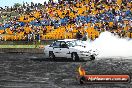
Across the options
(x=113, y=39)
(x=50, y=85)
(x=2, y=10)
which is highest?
(x=2, y=10)

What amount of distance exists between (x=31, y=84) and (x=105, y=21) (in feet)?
95.8

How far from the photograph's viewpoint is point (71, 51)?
2575cm

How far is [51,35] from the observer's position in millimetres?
41188

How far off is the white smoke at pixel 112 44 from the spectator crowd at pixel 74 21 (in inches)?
25.1

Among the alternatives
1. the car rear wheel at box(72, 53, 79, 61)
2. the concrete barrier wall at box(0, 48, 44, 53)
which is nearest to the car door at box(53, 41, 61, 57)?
the car rear wheel at box(72, 53, 79, 61)

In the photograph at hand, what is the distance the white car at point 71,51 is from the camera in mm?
25219

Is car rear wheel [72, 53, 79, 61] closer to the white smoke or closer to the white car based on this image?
the white car

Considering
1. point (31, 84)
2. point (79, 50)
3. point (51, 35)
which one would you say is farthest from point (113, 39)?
point (31, 84)

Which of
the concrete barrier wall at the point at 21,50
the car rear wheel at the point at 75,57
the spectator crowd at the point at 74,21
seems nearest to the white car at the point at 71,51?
the car rear wheel at the point at 75,57

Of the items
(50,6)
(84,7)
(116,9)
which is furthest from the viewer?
(50,6)

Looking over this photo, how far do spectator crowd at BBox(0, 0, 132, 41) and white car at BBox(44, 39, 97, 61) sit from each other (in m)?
11.3

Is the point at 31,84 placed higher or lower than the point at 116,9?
lower

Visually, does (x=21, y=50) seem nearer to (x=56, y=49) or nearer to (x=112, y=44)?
(x=112, y=44)

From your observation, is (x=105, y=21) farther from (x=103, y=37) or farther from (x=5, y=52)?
(x=5, y=52)
